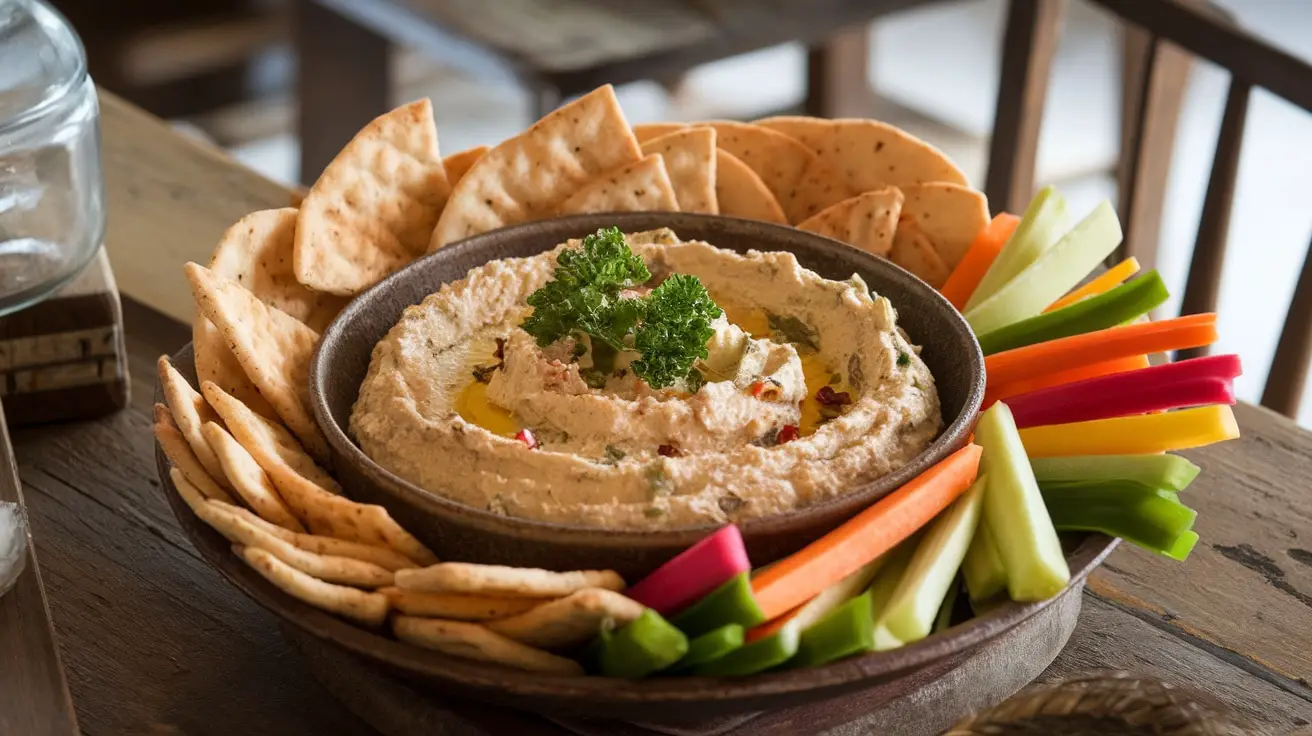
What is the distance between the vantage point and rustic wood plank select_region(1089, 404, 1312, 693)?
102 inches

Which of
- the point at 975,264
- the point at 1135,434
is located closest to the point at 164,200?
the point at 975,264

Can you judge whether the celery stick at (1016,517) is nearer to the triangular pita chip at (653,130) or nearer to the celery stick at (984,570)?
the celery stick at (984,570)

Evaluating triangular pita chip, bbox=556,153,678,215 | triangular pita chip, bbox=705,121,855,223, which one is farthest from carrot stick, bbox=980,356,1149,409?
triangular pita chip, bbox=556,153,678,215

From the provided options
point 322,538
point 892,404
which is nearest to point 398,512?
point 322,538

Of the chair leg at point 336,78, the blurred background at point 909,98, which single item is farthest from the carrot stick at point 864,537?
the chair leg at point 336,78

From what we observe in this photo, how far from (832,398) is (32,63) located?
186 cm

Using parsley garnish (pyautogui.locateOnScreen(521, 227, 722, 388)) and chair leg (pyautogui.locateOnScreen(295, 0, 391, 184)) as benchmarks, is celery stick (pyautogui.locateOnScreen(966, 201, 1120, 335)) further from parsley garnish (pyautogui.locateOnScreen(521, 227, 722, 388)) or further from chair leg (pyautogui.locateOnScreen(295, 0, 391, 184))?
chair leg (pyautogui.locateOnScreen(295, 0, 391, 184))

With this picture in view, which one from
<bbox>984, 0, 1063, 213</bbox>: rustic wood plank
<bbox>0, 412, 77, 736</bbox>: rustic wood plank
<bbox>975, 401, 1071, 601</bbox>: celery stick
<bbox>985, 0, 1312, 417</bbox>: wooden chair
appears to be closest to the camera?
<bbox>975, 401, 1071, 601</bbox>: celery stick

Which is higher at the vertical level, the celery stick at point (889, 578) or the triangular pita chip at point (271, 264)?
the triangular pita chip at point (271, 264)

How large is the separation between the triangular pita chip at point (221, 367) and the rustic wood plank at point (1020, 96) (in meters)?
2.88

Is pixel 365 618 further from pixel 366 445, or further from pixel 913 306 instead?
pixel 913 306

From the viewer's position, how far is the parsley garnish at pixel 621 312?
8.45 ft

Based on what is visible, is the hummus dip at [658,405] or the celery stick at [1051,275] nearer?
the hummus dip at [658,405]

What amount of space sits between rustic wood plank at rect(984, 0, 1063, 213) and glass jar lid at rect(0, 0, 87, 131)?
2.91 m
